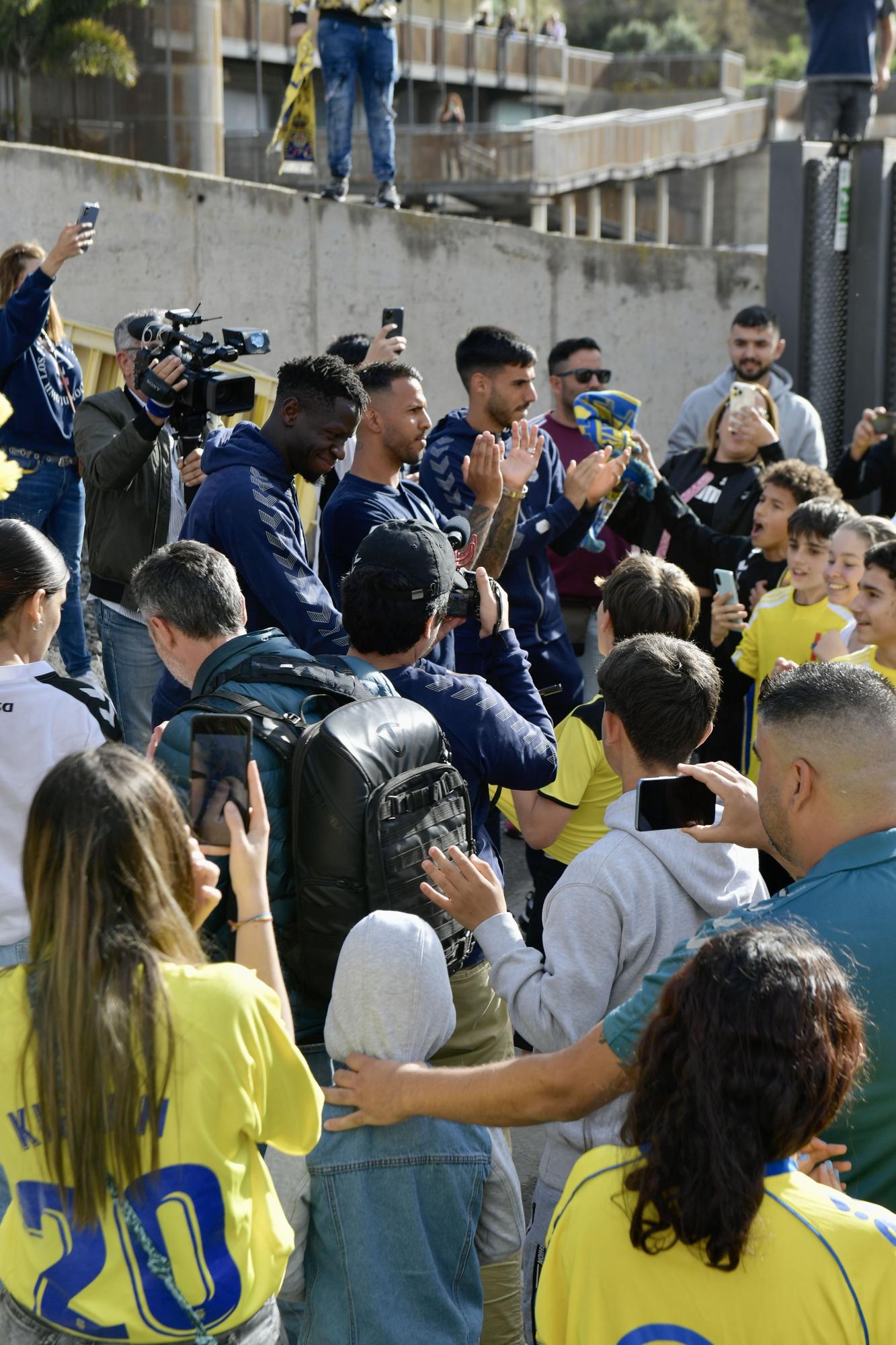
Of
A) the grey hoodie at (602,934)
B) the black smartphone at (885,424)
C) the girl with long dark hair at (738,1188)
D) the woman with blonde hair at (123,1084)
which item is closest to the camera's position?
the girl with long dark hair at (738,1188)

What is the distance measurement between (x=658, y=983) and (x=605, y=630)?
6.72 feet

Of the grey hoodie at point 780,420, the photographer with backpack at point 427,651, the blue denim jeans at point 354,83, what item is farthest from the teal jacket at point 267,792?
the blue denim jeans at point 354,83

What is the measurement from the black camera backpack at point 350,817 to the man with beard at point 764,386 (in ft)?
14.2

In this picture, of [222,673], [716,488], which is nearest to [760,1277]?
[222,673]

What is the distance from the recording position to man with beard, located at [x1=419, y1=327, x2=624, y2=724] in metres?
5.29

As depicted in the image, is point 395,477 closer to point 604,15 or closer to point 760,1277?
Result: point 760,1277

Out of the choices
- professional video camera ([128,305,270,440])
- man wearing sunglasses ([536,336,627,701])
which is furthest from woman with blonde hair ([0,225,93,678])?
man wearing sunglasses ([536,336,627,701])

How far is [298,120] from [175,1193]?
10883 mm

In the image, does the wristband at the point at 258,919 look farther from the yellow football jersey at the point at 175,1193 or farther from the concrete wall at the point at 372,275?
the concrete wall at the point at 372,275

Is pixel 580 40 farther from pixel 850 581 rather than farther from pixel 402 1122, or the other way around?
pixel 402 1122

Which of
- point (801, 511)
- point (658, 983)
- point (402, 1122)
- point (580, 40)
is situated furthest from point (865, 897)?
point (580, 40)

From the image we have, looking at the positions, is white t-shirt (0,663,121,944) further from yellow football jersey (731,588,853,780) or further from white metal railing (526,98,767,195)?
white metal railing (526,98,767,195)

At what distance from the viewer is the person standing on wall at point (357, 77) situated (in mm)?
9305

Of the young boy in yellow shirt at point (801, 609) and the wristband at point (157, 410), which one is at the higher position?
the wristband at point (157, 410)
